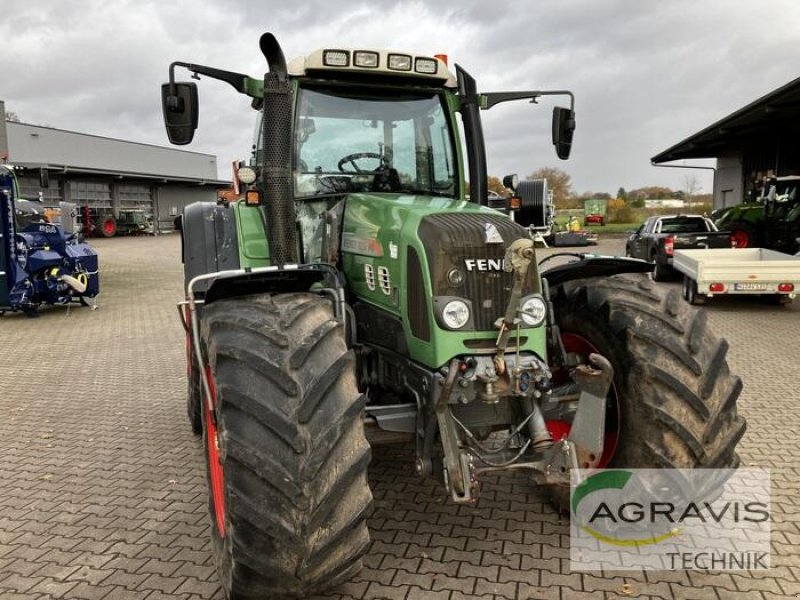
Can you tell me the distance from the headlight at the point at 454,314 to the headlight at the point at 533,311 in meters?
0.30

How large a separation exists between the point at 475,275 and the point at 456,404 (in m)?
0.64

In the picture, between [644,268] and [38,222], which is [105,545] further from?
[38,222]

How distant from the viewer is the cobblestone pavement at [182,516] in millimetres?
3195

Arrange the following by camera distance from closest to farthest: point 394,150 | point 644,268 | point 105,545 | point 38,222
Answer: point 105,545
point 644,268
point 394,150
point 38,222

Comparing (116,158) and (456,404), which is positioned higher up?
(116,158)

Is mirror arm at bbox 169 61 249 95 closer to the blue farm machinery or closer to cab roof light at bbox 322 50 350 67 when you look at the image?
cab roof light at bbox 322 50 350 67

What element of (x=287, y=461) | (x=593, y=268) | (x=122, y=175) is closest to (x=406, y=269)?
(x=287, y=461)

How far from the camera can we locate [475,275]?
3240 mm

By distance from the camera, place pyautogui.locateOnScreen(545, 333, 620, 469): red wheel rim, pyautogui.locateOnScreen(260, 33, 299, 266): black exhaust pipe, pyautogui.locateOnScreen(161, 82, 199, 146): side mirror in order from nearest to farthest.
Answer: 1. pyautogui.locateOnScreen(545, 333, 620, 469): red wheel rim
2. pyautogui.locateOnScreen(260, 33, 299, 266): black exhaust pipe
3. pyautogui.locateOnScreen(161, 82, 199, 146): side mirror

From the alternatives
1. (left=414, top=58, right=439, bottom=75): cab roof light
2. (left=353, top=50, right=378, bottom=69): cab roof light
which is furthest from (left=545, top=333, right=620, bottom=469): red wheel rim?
(left=353, top=50, right=378, bottom=69): cab roof light

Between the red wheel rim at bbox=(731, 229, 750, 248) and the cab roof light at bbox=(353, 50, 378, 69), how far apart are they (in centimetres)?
1546

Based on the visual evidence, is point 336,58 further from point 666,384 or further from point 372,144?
point 666,384

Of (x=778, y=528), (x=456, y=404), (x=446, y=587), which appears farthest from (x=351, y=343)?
(x=778, y=528)

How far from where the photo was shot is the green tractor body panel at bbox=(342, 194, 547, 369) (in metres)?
3.22
